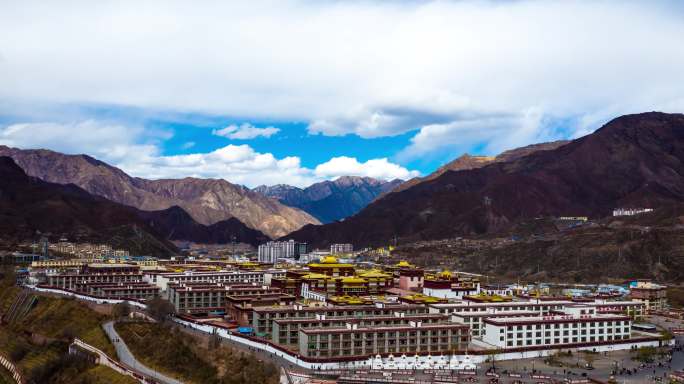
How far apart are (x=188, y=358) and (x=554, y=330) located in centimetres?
3830

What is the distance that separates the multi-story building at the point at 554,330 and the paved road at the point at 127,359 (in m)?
32.2

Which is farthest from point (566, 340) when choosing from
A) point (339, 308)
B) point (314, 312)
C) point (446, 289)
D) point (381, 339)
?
point (314, 312)

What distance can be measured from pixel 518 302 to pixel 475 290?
17.7 meters

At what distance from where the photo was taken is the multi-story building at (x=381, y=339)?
63719 mm

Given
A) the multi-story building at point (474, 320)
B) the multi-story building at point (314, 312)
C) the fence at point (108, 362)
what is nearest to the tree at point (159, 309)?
the fence at point (108, 362)

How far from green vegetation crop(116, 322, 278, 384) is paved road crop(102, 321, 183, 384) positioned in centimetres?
59

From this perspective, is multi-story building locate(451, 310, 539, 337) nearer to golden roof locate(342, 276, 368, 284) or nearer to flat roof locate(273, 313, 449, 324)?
flat roof locate(273, 313, 449, 324)

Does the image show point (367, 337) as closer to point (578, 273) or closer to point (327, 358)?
point (327, 358)

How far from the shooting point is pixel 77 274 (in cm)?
10931

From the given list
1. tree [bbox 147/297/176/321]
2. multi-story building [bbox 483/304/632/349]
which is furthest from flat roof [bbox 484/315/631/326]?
tree [bbox 147/297/176/321]

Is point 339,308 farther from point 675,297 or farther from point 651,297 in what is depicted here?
point 675,297

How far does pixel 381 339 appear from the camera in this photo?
6675cm

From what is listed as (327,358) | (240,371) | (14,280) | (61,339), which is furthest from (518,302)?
(14,280)

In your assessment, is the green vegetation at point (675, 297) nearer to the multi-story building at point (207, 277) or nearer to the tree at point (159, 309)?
the multi-story building at point (207, 277)
